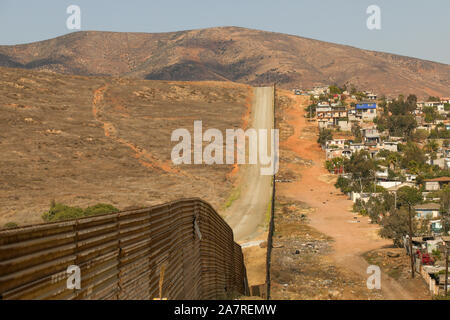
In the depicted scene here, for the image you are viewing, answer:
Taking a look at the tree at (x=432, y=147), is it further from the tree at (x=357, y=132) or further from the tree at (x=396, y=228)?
the tree at (x=396, y=228)

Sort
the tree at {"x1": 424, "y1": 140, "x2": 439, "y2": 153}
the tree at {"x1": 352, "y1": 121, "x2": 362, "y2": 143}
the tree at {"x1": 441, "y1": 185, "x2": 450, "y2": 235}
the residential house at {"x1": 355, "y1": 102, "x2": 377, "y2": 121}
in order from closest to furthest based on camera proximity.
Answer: the tree at {"x1": 441, "y1": 185, "x2": 450, "y2": 235}
the tree at {"x1": 424, "y1": 140, "x2": 439, "y2": 153}
the tree at {"x1": 352, "y1": 121, "x2": 362, "y2": 143}
the residential house at {"x1": 355, "y1": 102, "x2": 377, "y2": 121}

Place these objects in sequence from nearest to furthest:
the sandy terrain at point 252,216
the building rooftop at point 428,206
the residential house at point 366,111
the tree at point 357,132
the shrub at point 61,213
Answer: the sandy terrain at point 252,216 → the shrub at point 61,213 → the building rooftop at point 428,206 → the tree at point 357,132 → the residential house at point 366,111

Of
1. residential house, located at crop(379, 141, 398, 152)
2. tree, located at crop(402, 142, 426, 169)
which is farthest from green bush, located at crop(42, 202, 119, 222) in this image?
residential house, located at crop(379, 141, 398, 152)

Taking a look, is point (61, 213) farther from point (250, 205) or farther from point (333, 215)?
point (333, 215)

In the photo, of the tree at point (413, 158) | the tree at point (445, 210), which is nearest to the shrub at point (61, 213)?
the tree at point (445, 210)

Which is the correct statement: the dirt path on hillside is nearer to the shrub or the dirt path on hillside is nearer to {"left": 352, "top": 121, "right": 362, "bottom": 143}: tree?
{"left": 352, "top": 121, "right": 362, "bottom": 143}: tree

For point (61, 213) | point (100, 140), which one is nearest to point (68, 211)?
point (61, 213)

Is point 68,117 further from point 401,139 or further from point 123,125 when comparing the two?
point 401,139
